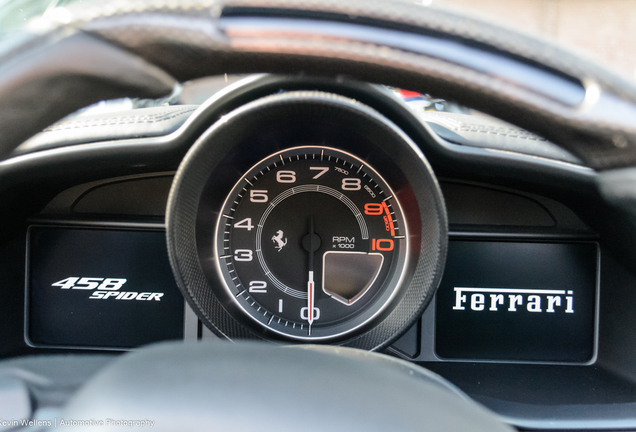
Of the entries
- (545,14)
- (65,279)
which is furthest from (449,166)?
(545,14)

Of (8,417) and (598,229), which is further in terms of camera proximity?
(598,229)

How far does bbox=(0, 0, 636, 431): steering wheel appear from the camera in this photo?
0.57 metres

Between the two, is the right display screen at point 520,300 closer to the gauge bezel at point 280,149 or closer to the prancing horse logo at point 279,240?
the gauge bezel at point 280,149

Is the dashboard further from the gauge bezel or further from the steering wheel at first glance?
the steering wheel

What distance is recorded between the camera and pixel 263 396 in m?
0.55

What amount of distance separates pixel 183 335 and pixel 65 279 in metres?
0.48

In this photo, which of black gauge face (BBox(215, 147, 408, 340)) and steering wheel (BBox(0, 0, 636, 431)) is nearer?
steering wheel (BBox(0, 0, 636, 431))

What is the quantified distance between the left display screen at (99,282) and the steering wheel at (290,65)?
3.65 feet

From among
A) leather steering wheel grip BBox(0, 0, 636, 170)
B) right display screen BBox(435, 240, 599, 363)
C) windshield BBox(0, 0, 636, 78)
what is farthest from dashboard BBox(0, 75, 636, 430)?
windshield BBox(0, 0, 636, 78)

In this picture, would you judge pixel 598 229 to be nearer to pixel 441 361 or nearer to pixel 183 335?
pixel 441 361

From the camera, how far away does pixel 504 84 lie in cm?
63

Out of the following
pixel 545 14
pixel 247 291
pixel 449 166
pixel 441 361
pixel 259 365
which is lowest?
pixel 441 361

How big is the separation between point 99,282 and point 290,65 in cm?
138

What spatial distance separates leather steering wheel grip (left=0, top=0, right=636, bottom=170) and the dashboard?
0.73m
